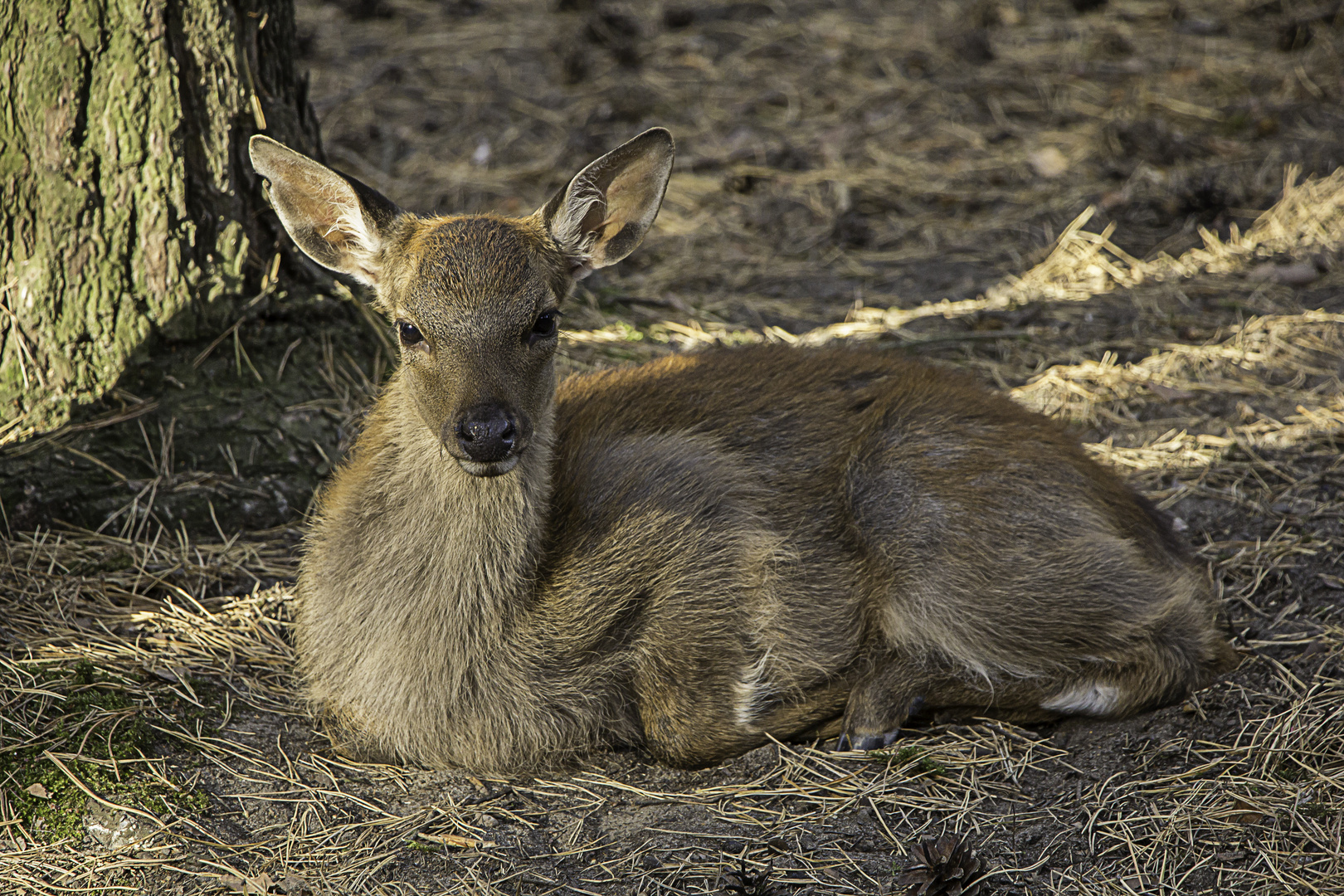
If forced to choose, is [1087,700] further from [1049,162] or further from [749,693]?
[1049,162]

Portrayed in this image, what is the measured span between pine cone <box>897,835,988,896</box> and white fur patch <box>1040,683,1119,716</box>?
93 centimetres

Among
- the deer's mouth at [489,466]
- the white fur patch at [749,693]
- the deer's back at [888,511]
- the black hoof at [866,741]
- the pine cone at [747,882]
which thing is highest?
the deer's mouth at [489,466]

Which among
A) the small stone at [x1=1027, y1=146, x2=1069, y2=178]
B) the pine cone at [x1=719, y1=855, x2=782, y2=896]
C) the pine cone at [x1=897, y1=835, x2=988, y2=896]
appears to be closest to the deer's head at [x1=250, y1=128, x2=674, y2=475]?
the pine cone at [x1=719, y1=855, x2=782, y2=896]

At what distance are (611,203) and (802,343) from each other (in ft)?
5.18

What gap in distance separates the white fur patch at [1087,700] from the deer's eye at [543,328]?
6.55 feet

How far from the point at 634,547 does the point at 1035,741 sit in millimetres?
1392

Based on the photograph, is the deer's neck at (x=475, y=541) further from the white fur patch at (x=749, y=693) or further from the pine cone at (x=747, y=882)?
the pine cone at (x=747, y=882)

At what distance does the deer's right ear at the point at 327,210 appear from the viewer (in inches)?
137

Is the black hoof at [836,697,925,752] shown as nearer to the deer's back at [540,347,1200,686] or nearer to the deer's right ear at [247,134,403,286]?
the deer's back at [540,347,1200,686]

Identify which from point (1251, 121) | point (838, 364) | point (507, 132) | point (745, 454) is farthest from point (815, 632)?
point (1251, 121)

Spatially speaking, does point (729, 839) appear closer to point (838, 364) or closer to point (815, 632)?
point (815, 632)

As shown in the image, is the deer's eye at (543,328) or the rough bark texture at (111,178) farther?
the rough bark texture at (111,178)

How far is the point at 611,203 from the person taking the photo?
3.79 meters

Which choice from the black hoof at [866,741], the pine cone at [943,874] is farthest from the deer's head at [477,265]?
the pine cone at [943,874]
